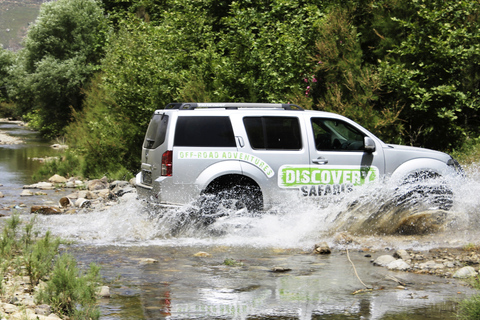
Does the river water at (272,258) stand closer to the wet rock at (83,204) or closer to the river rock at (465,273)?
the river rock at (465,273)

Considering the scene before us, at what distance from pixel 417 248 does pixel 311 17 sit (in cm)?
1026

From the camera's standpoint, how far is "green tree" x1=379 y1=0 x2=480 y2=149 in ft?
48.7

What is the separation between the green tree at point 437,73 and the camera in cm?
1485

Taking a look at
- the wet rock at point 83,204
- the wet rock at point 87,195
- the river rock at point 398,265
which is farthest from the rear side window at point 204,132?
the wet rock at point 87,195

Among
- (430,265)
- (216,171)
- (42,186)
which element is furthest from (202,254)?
(42,186)

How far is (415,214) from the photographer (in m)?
10.1

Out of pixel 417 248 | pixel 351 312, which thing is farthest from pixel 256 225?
pixel 351 312

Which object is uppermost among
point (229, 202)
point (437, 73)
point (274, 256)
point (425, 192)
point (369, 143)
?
point (437, 73)

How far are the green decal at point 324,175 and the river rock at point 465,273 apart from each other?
302 cm

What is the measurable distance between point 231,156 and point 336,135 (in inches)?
70.1

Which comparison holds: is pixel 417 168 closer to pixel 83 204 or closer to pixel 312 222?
pixel 312 222

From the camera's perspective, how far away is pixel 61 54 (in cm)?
4366

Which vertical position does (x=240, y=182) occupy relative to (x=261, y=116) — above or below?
below

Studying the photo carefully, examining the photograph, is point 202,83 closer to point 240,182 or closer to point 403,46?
point 403,46
